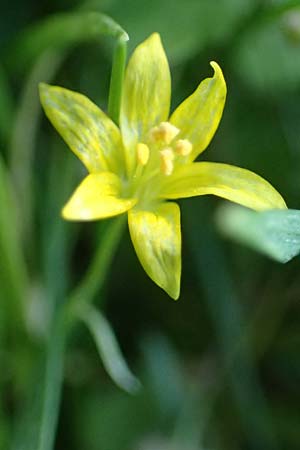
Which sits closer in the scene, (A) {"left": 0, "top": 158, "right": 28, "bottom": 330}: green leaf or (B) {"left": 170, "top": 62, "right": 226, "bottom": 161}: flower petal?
(B) {"left": 170, "top": 62, "right": 226, "bottom": 161}: flower petal

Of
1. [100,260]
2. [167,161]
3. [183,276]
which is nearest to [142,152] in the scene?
[167,161]

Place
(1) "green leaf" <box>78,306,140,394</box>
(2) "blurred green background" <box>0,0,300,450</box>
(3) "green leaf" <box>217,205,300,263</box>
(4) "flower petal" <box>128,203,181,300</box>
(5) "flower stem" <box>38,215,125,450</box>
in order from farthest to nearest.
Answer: (2) "blurred green background" <box>0,0,300,450</box> → (1) "green leaf" <box>78,306,140,394</box> → (5) "flower stem" <box>38,215,125,450</box> → (4) "flower petal" <box>128,203,181,300</box> → (3) "green leaf" <box>217,205,300,263</box>

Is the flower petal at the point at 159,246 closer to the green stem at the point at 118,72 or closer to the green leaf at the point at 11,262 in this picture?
the green stem at the point at 118,72

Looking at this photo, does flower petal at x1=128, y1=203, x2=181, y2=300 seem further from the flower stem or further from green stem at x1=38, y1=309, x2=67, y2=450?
green stem at x1=38, y1=309, x2=67, y2=450

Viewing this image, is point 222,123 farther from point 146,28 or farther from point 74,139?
point 74,139

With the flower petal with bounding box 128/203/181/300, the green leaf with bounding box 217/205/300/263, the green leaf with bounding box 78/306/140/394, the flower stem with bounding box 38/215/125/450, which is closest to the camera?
the green leaf with bounding box 217/205/300/263

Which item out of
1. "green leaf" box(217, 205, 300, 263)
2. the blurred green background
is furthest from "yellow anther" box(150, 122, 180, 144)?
the blurred green background
